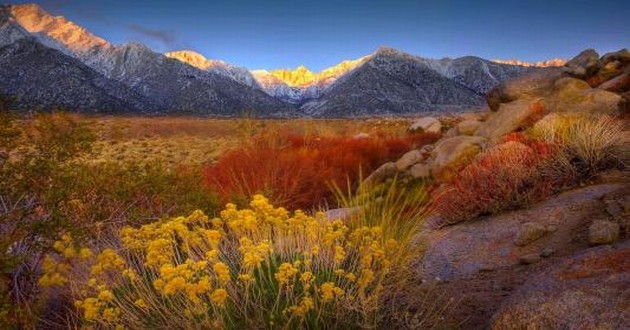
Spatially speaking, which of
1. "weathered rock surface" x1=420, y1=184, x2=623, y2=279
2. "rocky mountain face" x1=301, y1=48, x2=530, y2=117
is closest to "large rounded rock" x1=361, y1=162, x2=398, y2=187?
"weathered rock surface" x1=420, y1=184, x2=623, y2=279

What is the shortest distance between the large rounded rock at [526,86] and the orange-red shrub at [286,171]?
6.28 metres

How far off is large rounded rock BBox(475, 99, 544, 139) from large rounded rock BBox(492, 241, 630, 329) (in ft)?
28.7

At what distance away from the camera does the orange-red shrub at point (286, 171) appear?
9.43 m

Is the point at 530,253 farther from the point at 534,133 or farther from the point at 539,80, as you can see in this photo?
the point at 539,80

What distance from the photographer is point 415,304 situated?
4949mm

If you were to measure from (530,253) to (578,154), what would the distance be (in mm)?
2844

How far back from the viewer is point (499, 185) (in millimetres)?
7863

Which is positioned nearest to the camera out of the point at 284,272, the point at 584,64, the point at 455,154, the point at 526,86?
the point at 284,272

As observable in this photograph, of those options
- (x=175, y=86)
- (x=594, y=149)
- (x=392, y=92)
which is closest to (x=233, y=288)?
(x=594, y=149)

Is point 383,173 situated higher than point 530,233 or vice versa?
point 383,173

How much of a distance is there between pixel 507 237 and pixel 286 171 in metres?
4.32

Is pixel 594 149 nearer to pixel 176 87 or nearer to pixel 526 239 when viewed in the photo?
pixel 526 239

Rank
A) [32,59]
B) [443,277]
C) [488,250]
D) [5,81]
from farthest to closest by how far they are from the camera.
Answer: [32,59], [5,81], [488,250], [443,277]

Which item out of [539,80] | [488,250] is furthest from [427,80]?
[488,250]
